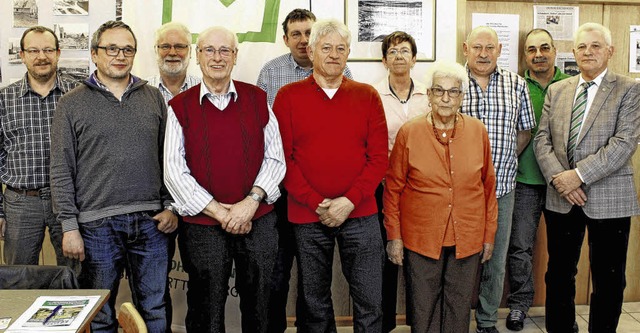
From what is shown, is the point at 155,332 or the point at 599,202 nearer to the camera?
the point at 155,332

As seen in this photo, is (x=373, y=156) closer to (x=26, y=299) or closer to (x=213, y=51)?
(x=213, y=51)

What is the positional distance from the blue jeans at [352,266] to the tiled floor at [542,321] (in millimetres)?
997

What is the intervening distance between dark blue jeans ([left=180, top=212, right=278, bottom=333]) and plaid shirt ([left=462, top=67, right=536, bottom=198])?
1312 mm

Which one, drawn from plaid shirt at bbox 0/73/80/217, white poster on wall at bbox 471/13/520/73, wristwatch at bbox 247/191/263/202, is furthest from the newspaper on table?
white poster on wall at bbox 471/13/520/73

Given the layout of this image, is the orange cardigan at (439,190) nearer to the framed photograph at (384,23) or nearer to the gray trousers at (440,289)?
the gray trousers at (440,289)

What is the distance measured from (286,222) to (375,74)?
119cm

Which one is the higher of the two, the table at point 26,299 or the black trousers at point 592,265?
the table at point 26,299

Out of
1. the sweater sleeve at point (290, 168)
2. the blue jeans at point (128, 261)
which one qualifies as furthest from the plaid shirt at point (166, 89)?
the blue jeans at point (128, 261)

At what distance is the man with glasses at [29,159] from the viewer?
2750mm

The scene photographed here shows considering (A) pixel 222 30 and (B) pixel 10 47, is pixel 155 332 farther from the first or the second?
(B) pixel 10 47

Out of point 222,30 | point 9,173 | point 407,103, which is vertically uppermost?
point 222,30

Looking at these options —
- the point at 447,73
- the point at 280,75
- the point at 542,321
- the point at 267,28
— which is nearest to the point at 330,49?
the point at 447,73

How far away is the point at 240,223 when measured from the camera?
240 centimetres

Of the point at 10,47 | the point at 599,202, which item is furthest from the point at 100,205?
the point at 599,202
